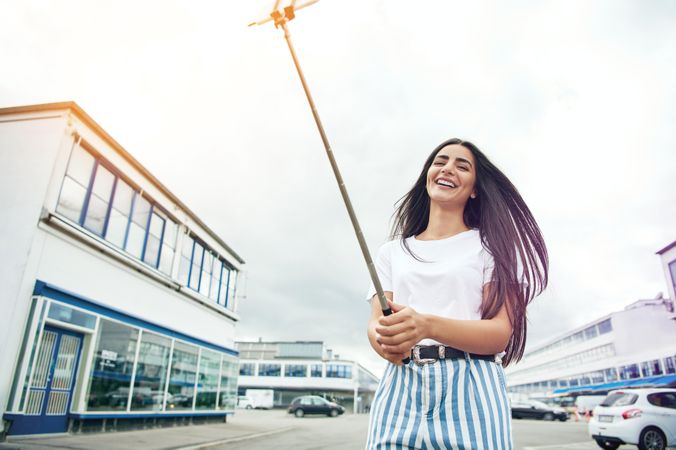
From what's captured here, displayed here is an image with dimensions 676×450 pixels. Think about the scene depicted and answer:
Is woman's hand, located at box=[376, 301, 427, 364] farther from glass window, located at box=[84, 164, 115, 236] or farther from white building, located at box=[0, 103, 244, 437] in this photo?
glass window, located at box=[84, 164, 115, 236]

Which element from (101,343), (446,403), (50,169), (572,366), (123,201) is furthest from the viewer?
(572,366)

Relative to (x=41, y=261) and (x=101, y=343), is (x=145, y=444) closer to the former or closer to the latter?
(x=101, y=343)

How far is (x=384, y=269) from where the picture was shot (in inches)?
80.8

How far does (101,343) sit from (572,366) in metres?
81.2

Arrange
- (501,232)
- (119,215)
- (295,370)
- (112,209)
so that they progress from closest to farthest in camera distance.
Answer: (501,232) < (112,209) < (119,215) < (295,370)

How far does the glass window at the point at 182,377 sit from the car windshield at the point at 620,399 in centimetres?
1420

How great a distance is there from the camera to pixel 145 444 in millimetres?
10812

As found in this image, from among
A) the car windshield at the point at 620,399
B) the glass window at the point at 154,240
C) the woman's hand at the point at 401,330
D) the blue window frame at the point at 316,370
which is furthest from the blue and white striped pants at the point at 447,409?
the blue window frame at the point at 316,370

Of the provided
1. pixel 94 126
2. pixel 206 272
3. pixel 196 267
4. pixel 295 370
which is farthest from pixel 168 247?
pixel 295 370

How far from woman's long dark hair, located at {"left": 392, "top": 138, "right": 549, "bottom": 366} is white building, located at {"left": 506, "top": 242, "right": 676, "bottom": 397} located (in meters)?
41.4

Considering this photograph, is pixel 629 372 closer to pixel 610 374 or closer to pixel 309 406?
pixel 610 374

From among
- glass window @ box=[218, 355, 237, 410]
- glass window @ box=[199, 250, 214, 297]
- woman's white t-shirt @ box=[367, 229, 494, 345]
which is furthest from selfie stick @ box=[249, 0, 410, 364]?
glass window @ box=[218, 355, 237, 410]

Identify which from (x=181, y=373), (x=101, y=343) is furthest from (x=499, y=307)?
(x=181, y=373)

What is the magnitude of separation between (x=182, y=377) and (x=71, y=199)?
8.77m
